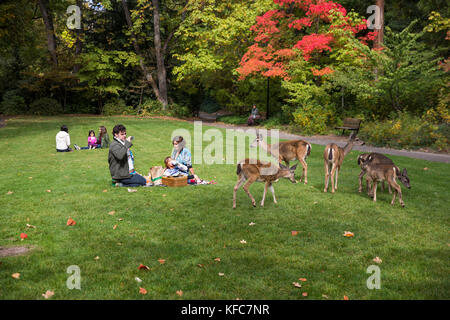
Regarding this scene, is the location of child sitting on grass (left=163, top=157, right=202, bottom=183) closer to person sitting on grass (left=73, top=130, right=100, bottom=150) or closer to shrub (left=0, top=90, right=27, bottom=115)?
person sitting on grass (left=73, top=130, right=100, bottom=150)

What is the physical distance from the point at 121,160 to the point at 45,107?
28683 millimetres

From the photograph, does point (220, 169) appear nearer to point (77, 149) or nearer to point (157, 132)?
point (77, 149)

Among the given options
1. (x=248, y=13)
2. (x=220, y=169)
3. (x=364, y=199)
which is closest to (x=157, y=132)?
(x=220, y=169)

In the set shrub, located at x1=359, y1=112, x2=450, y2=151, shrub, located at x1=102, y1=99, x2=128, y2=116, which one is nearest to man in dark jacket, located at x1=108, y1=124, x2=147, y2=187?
shrub, located at x1=359, y1=112, x2=450, y2=151

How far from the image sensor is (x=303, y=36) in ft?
84.3

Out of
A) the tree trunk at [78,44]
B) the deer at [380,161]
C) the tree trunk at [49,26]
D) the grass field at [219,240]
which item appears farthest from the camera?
the tree trunk at [78,44]

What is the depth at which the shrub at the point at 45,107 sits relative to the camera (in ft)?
112

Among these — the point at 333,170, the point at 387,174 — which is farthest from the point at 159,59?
the point at 387,174

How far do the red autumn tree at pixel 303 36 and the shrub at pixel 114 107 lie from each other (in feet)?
50.3

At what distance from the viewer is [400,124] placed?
1839cm

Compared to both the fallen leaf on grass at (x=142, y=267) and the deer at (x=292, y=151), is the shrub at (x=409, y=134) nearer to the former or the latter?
the deer at (x=292, y=151)

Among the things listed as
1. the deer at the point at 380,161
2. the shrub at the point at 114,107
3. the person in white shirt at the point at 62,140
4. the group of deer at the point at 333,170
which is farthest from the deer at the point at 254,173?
the shrub at the point at 114,107

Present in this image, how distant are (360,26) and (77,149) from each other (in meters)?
17.9
